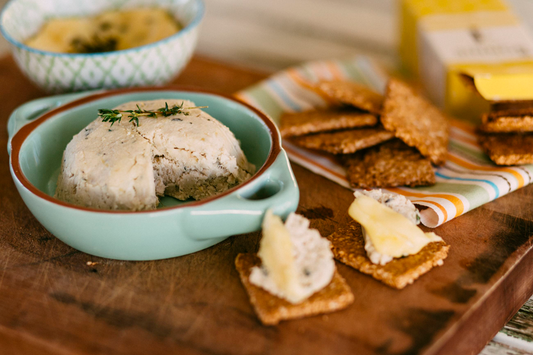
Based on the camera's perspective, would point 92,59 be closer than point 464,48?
Yes

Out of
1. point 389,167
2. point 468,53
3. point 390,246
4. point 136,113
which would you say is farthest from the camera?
point 468,53

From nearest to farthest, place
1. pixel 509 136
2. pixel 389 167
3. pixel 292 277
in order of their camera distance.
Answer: pixel 292 277, pixel 389 167, pixel 509 136

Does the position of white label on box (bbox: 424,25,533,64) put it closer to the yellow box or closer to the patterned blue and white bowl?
the yellow box

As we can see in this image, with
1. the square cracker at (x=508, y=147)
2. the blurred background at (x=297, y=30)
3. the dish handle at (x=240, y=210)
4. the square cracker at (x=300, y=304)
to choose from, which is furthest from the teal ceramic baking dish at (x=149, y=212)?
the blurred background at (x=297, y=30)

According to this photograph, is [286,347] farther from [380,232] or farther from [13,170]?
[13,170]

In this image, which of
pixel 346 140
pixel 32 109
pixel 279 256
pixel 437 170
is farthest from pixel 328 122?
pixel 32 109

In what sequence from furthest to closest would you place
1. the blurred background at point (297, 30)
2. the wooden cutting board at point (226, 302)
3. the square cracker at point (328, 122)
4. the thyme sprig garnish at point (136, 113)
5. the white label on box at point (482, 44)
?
1. the blurred background at point (297, 30)
2. the white label on box at point (482, 44)
3. the square cracker at point (328, 122)
4. the thyme sprig garnish at point (136, 113)
5. the wooden cutting board at point (226, 302)

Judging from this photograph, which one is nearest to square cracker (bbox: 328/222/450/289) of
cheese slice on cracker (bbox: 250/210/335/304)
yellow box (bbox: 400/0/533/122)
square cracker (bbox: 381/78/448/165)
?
cheese slice on cracker (bbox: 250/210/335/304)

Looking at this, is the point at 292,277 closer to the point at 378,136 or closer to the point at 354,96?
the point at 378,136

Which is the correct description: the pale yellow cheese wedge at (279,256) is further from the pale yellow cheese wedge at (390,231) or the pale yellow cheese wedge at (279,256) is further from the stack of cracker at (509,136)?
the stack of cracker at (509,136)
